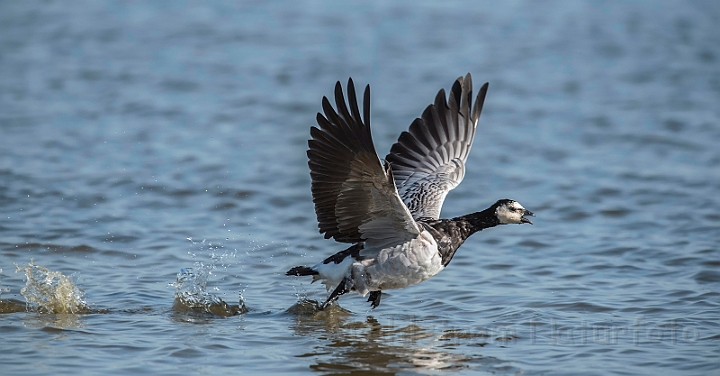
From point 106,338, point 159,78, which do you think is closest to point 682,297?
point 106,338

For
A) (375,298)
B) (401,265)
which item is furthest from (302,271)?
(401,265)

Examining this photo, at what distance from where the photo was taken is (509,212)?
779 cm

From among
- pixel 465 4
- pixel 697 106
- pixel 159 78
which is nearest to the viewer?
pixel 697 106

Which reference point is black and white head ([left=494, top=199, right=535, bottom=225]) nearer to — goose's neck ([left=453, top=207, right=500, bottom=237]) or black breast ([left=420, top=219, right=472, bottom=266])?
goose's neck ([left=453, top=207, right=500, bottom=237])

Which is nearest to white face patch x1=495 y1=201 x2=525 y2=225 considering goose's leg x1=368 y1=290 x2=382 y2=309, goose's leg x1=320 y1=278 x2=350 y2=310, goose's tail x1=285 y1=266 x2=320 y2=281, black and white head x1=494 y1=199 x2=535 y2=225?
black and white head x1=494 y1=199 x2=535 y2=225

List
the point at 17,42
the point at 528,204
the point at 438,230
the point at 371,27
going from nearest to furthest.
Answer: the point at 438,230
the point at 528,204
the point at 17,42
the point at 371,27

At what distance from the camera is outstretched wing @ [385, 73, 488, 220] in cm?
840

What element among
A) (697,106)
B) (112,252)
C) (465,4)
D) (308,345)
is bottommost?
(308,345)

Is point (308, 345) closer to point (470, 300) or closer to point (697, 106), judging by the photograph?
point (470, 300)

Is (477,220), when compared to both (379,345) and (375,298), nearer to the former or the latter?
(375,298)

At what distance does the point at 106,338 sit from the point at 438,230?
2767mm

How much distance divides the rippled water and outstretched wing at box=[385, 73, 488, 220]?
3.23 ft

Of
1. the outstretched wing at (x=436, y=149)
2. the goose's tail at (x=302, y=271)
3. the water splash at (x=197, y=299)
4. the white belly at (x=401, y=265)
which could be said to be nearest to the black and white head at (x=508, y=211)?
the outstretched wing at (x=436, y=149)

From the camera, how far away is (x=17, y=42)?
18.5m
